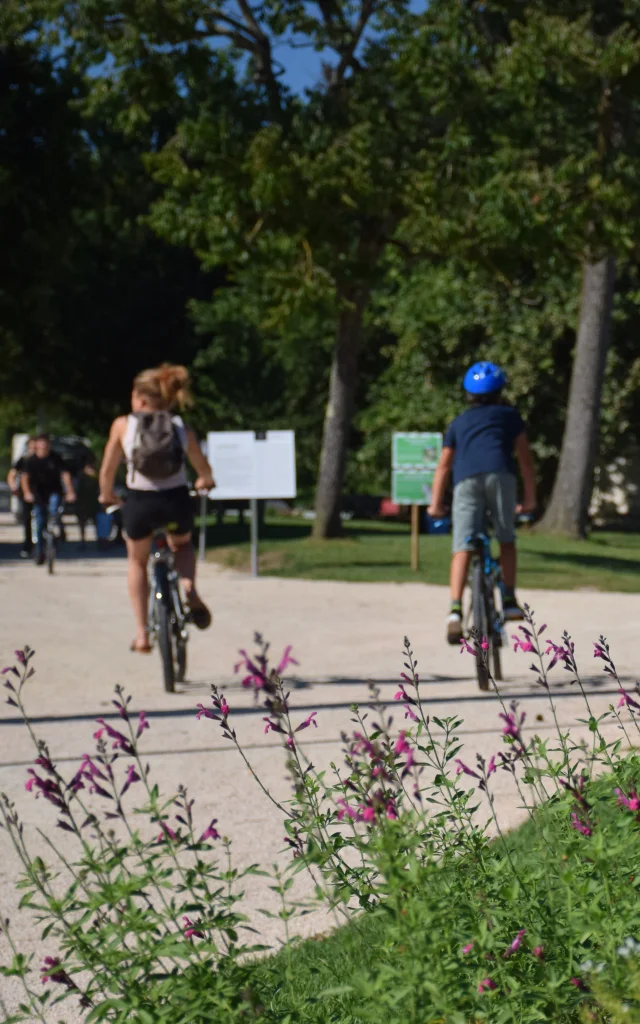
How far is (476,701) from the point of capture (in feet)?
26.3

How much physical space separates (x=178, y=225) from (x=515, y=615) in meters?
14.4

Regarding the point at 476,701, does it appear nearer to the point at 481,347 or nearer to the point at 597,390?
the point at 597,390

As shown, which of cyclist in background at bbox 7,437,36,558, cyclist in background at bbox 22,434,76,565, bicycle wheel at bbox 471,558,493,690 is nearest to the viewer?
bicycle wheel at bbox 471,558,493,690

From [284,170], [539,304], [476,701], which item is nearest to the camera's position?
[476,701]

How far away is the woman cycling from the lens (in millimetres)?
8586

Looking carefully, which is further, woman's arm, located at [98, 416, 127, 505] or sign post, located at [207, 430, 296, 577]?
sign post, located at [207, 430, 296, 577]

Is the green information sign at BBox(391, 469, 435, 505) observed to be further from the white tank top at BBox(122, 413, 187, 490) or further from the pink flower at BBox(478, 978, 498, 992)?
the pink flower at BBox(478, 978, 498, 992)

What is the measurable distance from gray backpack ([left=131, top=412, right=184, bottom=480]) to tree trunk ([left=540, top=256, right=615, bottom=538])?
20.2 metres

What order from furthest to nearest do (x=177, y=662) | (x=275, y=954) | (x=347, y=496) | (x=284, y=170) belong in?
(x=347, y=496) → (x=284, y=170) → (x=177, y=662) → (x=275, y=954)

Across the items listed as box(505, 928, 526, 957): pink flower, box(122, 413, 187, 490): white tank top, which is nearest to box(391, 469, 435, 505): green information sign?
box(122, 413, 187, 490): white tank top

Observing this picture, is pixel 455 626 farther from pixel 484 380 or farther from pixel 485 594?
pixel 484 380

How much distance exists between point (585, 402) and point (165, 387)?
20063 millimetres

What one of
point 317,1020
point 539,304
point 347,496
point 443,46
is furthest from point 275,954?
point 347,496

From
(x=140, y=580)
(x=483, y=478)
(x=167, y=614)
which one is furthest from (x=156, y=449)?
(x=483, y=478)
